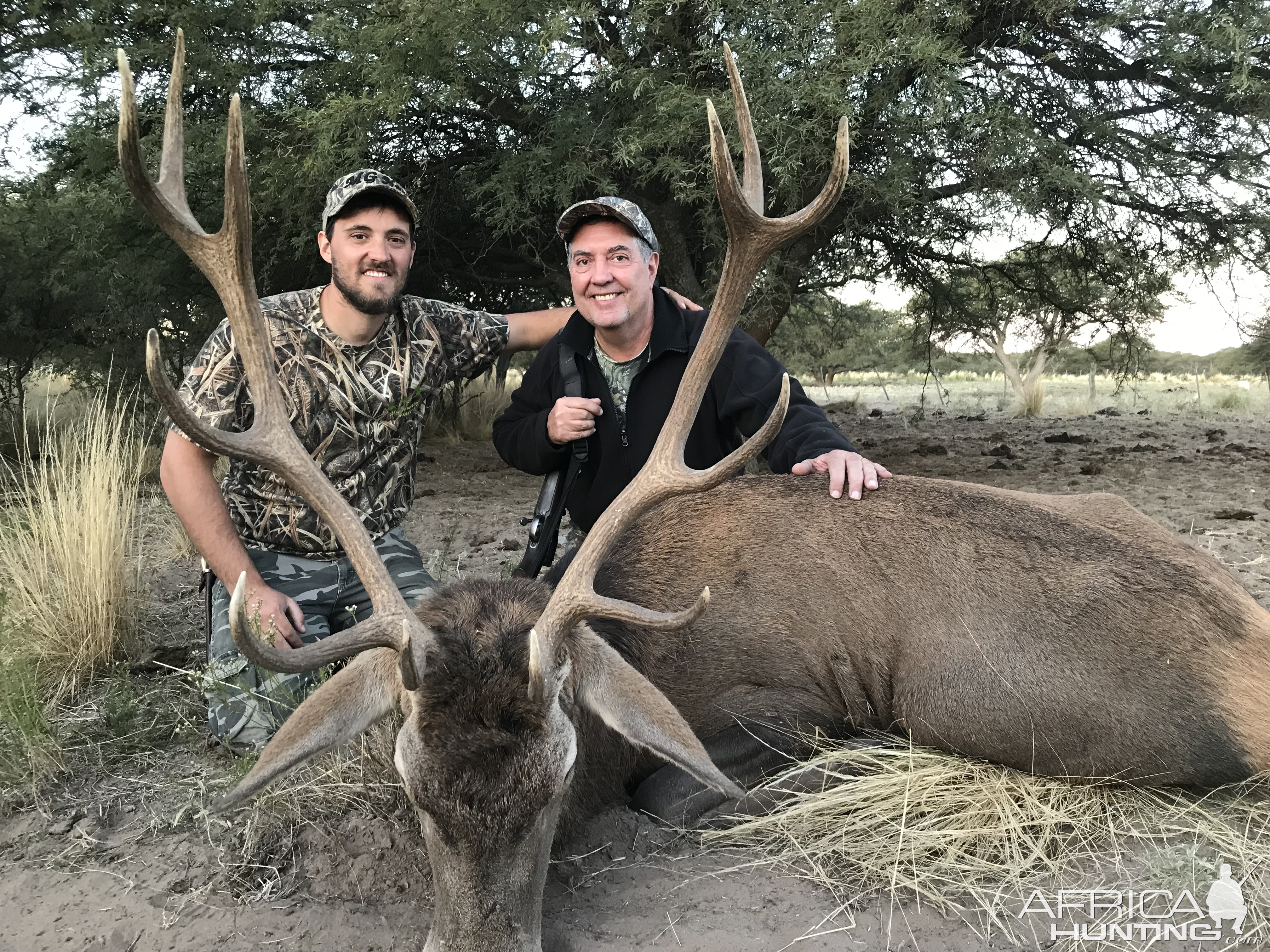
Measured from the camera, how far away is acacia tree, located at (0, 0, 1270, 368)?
22.6 ft

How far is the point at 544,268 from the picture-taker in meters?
9.94

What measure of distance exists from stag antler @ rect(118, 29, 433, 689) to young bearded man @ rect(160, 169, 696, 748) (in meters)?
1.19

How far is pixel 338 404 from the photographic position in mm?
4605

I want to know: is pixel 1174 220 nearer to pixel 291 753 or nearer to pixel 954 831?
pixel 954 831

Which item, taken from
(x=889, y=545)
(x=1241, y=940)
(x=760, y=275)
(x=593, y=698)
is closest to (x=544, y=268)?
(x=760, y=275)

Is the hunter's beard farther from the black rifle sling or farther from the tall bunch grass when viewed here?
the tall bunch grass

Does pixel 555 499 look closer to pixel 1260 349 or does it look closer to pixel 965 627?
pixel 965 627

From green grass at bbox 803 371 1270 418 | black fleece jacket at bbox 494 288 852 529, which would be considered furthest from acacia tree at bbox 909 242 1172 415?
black fleece jacket at bbox 494 288 852 529

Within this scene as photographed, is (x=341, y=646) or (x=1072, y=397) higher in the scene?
(x=1072, y=397)

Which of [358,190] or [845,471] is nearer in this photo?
[845,471]

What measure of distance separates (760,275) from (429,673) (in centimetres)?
584

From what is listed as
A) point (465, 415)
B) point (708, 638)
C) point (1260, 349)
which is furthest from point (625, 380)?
point (1260, 349)

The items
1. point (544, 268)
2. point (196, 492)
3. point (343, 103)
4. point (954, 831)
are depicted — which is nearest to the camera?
point (954, 831)

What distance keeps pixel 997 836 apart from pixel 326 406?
3377 millimetres
